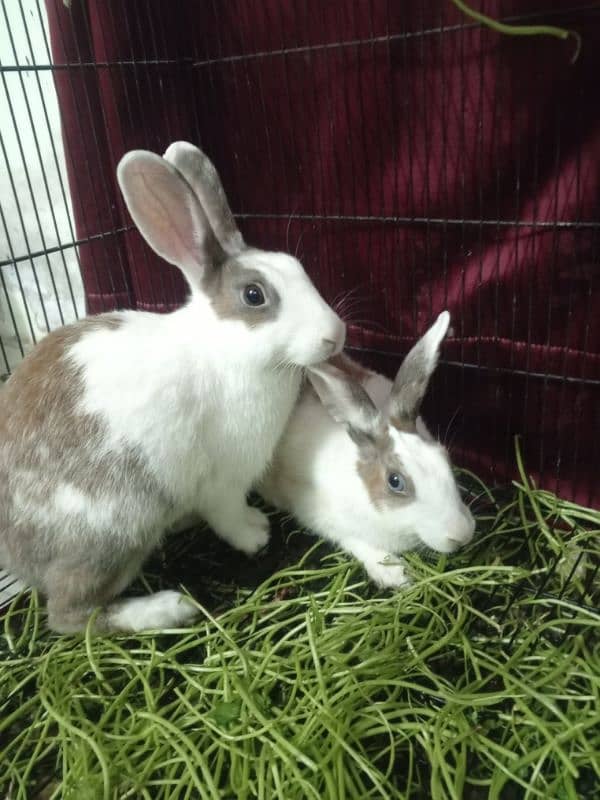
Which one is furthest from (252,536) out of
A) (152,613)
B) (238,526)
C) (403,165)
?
(403,165)

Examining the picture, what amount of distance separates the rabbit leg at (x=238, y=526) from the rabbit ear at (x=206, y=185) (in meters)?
0.68

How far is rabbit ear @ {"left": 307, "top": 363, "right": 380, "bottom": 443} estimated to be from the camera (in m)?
1.65

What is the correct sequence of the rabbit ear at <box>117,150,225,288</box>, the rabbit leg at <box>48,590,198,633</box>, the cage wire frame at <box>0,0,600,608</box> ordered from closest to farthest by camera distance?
the rabbit ear at <box>117,150,225,288</box> → the rabbit leg at <box>48,590,198,633</box> → the cage wire frame at <box>0,0,600,608</box>

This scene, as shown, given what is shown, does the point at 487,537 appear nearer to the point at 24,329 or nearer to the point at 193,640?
the point at 193,640

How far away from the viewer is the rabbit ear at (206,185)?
5.50 feet

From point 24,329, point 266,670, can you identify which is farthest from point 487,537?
point 24,329

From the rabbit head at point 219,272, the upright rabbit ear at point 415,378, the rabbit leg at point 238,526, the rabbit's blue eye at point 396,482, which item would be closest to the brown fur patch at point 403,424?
the upright rabbit ear at point 415,378

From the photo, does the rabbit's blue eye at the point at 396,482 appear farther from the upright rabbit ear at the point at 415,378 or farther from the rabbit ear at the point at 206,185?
the rabbit ear at the point at 206,185

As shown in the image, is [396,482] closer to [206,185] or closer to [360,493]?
[360,493]

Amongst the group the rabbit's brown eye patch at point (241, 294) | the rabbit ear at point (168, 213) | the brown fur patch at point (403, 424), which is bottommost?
the brown fur patch at point (403, 424)

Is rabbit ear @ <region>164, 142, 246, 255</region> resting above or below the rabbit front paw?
above

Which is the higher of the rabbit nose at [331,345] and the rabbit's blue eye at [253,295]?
the rabbit's blue eye at [253,295]

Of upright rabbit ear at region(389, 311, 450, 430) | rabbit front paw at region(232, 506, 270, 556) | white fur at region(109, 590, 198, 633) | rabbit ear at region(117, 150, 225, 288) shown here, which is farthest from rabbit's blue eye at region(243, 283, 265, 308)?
white fur at region(109, 590, 198, 633)

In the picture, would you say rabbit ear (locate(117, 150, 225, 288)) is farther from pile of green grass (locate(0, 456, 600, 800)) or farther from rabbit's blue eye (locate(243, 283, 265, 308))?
pile of green grass (locate(0, 456, 600, 800))
